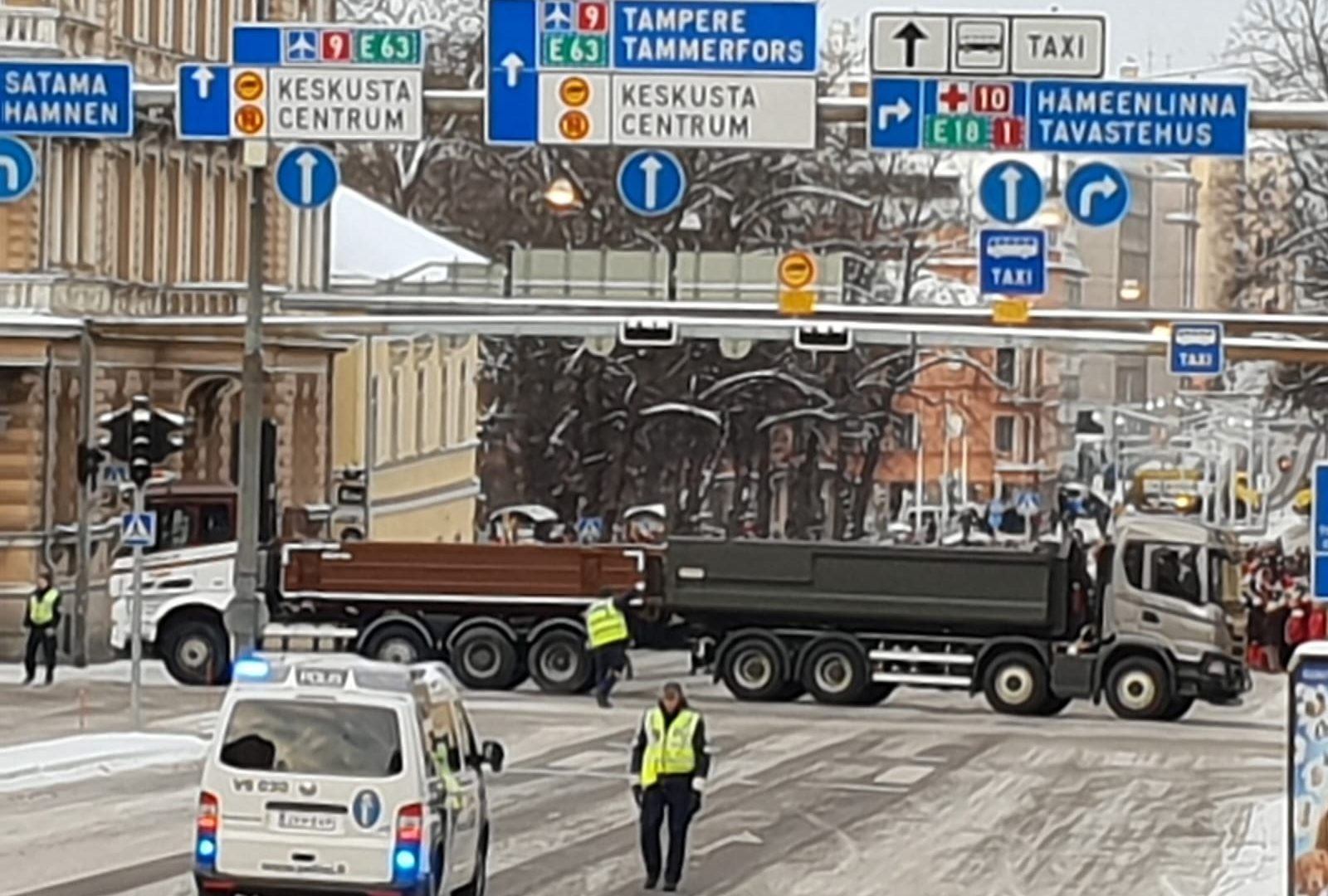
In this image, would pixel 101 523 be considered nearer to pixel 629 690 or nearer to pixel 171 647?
pixel 171 647

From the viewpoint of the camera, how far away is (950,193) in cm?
7456

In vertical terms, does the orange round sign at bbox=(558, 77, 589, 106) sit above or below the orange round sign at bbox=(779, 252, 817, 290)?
above


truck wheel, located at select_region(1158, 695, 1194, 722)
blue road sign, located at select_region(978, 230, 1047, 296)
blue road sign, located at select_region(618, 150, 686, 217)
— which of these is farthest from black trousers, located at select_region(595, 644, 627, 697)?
blue road sign, located at select_region(618, 150, 686, 217)

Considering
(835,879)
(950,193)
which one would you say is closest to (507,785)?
(835,879)

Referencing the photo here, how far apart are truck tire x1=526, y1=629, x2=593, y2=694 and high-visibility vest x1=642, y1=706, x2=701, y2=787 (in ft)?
65.9

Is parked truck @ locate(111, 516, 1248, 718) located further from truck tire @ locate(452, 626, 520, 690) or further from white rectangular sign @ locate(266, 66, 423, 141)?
white rectangular sign @ locate(266, 66, 423, 141)

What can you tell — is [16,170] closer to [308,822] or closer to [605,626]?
[308,822]

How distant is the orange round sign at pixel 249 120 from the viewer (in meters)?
25.3

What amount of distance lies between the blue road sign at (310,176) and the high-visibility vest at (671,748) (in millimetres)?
9379

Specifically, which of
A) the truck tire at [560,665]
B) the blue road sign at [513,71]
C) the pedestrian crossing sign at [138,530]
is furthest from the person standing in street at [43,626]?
the blue road sign at [513,71]

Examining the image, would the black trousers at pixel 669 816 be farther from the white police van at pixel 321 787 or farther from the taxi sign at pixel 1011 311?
the taxi sign at pixel 1011 311

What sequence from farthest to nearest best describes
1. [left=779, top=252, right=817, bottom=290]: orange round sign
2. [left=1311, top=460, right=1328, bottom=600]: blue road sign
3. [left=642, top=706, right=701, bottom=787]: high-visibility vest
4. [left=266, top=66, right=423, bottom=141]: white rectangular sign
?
[left=779, top=252, right=817, bottom=290]: orange round sign
[left=266, top=66, right=423, bottom=141]: white rectangular sign
[left=642, top=706, right=701, bottom=787]: high-visibility vest
[left=1311, top=460, right=1328, bottom=600]: blue road sign

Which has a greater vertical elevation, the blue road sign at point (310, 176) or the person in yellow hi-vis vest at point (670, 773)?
the blue road sign at point (310, 176)

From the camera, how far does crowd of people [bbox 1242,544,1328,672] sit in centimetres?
4778
